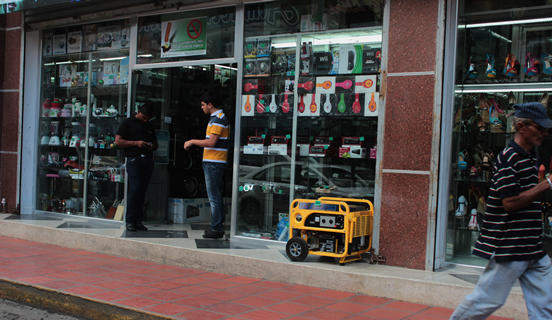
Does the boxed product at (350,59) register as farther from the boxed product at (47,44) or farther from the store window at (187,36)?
the boxed product at (47,44)

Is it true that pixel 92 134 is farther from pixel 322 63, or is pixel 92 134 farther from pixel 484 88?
pixel 484 88

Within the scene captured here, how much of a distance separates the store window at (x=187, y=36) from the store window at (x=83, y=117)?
0.52 meters

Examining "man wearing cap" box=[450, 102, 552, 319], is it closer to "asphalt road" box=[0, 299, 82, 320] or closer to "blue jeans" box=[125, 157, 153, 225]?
"asphalt road" box=[0, 299, 82, 320]

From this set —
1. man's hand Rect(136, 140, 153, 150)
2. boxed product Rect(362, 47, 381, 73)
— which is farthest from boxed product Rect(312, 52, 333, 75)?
man's hand Rect(136, 140, 153, 150)

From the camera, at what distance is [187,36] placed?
8117 millimetres

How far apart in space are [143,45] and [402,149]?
482 cm

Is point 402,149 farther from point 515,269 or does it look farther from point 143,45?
point 143,45

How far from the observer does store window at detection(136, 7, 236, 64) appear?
771cm

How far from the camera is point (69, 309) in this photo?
4.98 metres

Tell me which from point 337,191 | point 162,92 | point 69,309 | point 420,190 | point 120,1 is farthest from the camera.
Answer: point 162,92

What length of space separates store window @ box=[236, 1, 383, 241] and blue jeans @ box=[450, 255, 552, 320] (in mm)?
3014

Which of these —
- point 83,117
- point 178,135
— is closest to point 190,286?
point 178,135

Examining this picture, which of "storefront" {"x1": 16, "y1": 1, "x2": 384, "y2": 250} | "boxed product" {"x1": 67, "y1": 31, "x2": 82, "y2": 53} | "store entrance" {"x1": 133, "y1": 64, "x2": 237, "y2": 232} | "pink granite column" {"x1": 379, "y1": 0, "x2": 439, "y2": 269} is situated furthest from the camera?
"boxed product" {"x1": 67, "y1": 31, "x2": 82, "y2": 53}

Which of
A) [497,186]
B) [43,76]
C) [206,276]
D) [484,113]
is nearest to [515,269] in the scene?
[497,186]
